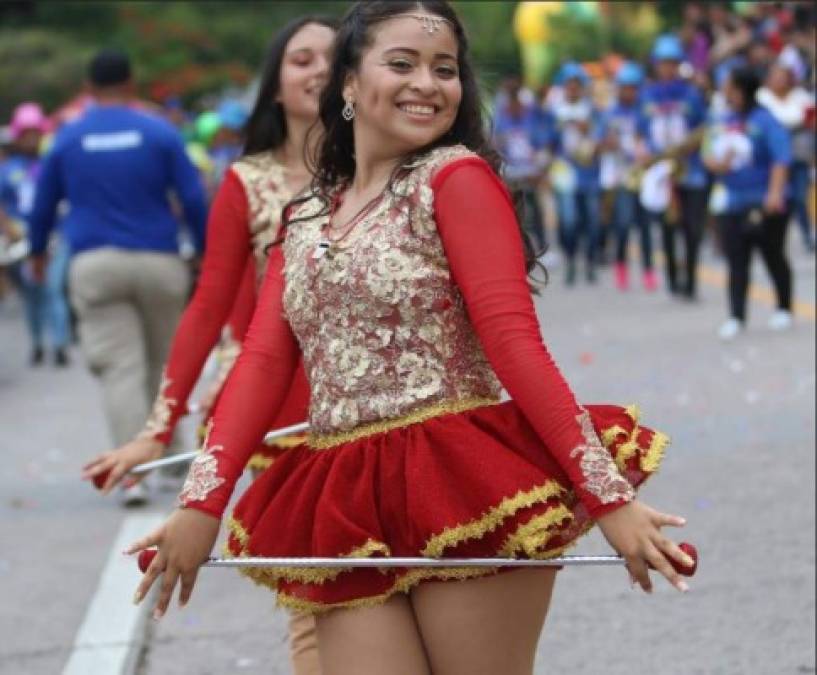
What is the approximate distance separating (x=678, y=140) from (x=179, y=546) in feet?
45.0

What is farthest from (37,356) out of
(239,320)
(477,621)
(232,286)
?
(477,621)

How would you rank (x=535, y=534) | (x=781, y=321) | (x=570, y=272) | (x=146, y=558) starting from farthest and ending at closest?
(x=570, y=272)
(x=781, y=321)
(x=146, y=558)
(x=535, y=534)

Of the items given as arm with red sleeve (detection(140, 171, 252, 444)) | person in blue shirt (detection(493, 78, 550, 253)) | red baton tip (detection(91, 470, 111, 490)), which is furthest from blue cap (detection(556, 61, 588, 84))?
red baton tip (detection(91, 470, 111, 490))

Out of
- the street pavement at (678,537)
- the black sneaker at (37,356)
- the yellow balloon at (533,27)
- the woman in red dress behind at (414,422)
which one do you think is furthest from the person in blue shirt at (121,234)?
the black sneaker at (37,356)

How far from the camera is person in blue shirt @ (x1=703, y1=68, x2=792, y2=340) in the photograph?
13398mm

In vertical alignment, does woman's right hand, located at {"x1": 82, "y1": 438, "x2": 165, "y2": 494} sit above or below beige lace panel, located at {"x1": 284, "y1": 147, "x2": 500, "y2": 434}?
below

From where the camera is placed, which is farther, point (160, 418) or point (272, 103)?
point (272, 103)

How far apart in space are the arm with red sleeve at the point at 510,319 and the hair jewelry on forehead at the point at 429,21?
0.29 meters

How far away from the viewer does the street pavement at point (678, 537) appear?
605 cm

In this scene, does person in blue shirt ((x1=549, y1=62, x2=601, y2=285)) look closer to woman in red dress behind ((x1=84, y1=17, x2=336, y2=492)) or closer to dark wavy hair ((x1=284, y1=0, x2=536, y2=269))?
woman in red dress behind ((x1=84, y1=17, x2=336, y2=492))

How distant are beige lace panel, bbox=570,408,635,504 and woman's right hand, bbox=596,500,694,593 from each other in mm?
27

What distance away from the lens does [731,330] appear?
13.2 metres

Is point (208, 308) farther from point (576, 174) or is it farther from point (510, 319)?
point (576, 174)

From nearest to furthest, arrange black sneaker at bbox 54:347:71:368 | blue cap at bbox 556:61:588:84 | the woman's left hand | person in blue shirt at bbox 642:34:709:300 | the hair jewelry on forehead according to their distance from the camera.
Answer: the woman's left hand, the hair jewelry on forehead, person in blue shirt at bbox 642:34:709:300, black sneaker at bbox 54:347:71:368, blue cap at bbox 556:61:588:84
